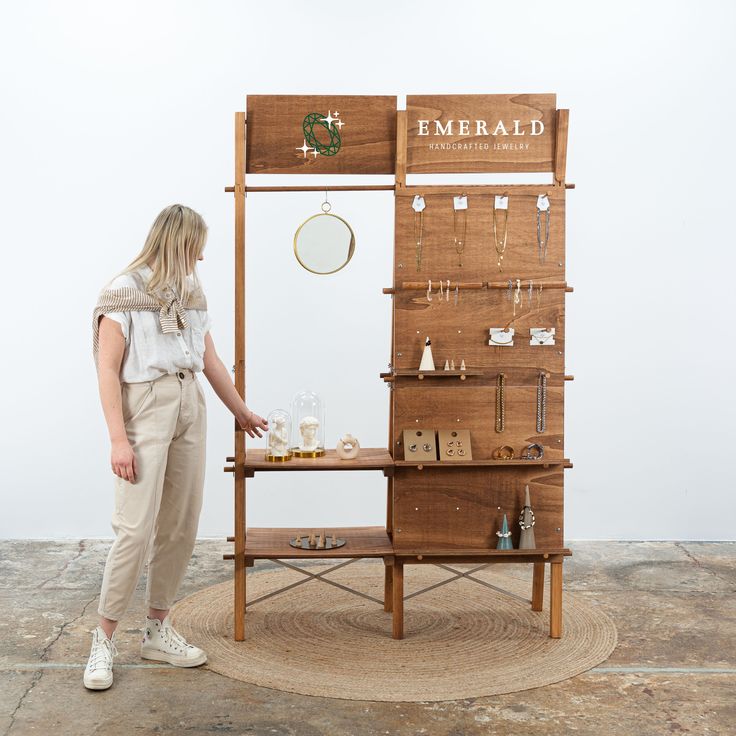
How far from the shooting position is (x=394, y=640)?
3879mm

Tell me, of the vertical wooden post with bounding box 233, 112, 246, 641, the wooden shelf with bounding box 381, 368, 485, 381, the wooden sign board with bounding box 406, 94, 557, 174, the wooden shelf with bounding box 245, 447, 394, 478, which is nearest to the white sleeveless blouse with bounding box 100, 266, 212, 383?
the vertical wooden post with bounding box 233, 112, 246, 641

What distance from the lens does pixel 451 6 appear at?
5.35 m

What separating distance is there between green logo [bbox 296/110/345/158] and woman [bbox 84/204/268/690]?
59 centimetres

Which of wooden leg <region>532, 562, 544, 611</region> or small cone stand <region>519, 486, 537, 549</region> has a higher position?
small cone stand <region>519, 486, 537, 549</region>

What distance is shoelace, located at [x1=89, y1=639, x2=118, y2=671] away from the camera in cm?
337

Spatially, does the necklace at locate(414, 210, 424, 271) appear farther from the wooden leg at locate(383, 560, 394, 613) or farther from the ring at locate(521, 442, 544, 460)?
the wooden leg at locate(383, 560, 394, 613)

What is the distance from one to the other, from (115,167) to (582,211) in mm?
2667

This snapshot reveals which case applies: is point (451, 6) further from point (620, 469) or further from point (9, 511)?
point (9, 511)

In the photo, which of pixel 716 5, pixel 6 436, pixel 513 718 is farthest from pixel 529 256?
pixel 6 436

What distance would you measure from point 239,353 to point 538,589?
1695 mm

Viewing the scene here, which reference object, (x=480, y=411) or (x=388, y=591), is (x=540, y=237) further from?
(x=388, y=591)

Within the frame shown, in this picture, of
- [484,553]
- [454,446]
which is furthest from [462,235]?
[484,553]

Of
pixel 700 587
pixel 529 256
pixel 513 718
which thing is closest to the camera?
pixel 513 718

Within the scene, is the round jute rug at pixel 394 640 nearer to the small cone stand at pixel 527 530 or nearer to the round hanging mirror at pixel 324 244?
the small cone stand at pixel 527 530
